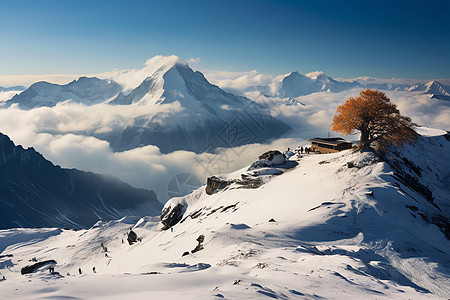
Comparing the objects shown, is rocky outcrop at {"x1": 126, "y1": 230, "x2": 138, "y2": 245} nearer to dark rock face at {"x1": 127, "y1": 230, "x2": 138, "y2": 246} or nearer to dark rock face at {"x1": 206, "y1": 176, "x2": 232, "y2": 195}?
dark rock face at {"x1": 127, "y1": 230, "x2": 138, "y2": 246}

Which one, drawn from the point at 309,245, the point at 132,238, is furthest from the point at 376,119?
the point at 132,238

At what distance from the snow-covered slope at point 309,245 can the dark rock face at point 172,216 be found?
1263 centimetres

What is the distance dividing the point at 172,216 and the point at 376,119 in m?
53.5

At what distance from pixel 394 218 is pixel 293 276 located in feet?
65.3

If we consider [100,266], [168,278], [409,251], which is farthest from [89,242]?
[409,251]

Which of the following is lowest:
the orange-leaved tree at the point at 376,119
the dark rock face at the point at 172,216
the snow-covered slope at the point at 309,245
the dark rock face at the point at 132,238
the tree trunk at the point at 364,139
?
the dark rock face at the point at 132,238

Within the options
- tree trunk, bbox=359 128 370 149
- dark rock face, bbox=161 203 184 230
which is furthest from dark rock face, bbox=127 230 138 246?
tree trunk, bbox=359 128 370 149

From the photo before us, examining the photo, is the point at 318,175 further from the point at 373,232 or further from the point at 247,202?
the point at 373,232

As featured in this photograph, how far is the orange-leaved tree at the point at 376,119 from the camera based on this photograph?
4269cm

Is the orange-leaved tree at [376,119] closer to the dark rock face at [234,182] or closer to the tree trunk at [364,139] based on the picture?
the tree trunk at [364,139]

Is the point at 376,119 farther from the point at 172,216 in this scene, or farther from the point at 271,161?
the point at 172,216

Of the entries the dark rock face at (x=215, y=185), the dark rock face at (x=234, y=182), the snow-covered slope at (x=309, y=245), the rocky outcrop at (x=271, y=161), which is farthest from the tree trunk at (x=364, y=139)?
the dark rock face at (x=215, y=185)

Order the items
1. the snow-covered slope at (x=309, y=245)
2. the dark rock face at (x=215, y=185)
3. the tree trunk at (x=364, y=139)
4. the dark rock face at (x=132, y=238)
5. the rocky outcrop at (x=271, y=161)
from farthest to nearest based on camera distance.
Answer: the dark rock face at (x=132, y=238)
the dark rock face at (x=215, y=185)
the rocky outcrop at (x=271, y=161)
the tree trunk at (x=364, y=139)
the snow-covered slope at (x=309, y=245)

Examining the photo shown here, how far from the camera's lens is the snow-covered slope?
13625 mm
